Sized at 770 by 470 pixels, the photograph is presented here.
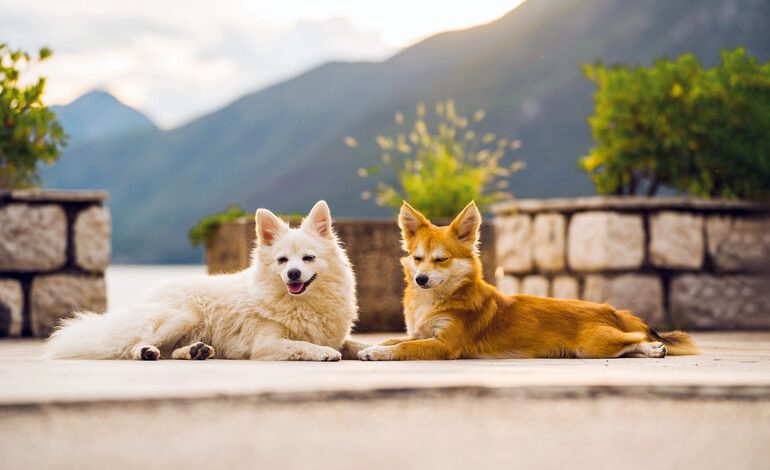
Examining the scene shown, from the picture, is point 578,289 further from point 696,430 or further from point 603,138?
point 696,430

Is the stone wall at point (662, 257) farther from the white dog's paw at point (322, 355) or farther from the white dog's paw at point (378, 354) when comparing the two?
the white dog's paw at point (322, 355)

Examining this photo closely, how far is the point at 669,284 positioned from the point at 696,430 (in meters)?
5.16

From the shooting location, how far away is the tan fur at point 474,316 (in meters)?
4.97

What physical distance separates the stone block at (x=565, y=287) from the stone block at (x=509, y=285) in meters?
0.47

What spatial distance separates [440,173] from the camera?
912cm

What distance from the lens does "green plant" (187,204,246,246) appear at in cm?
886

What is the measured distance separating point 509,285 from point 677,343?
12.1 ft

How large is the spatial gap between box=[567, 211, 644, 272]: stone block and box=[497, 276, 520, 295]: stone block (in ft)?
2.82

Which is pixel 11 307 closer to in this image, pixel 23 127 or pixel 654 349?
pixel 23 127

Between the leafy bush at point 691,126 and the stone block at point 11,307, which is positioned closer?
the stone block at point 11,307

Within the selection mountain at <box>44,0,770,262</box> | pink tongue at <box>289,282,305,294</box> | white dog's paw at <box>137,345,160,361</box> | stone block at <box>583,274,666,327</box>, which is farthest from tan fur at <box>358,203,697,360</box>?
mountain at <box>44,0,770,262</box>

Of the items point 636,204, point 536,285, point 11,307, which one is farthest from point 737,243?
point 11,307

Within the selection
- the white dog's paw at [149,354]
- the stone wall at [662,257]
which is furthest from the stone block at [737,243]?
the white dog's paw at [149,354]

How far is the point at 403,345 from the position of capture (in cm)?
479
